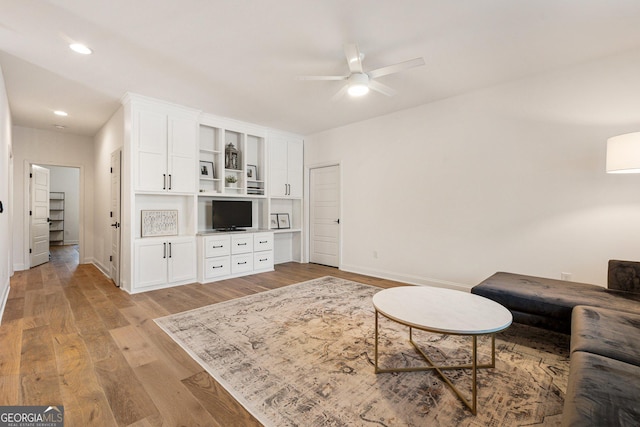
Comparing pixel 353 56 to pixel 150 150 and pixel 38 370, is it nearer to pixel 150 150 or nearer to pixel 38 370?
pixel 150 150

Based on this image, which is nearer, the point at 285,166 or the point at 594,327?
the point at 594,327

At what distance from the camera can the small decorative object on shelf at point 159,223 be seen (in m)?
4.19

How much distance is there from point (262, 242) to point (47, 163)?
4.55 metres

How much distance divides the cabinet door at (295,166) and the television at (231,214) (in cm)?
105

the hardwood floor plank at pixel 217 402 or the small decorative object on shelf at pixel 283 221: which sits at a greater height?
the small decorative object on shelf at pixel 283 221

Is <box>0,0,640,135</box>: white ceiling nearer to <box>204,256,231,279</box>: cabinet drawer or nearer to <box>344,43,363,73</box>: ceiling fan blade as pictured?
<box>344,43,363,73</box>: ceiling fan blade

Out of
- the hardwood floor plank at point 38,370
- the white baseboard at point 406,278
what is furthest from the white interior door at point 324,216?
the hardwood floor plank at point 38,370

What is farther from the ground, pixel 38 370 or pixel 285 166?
pixel 285 166

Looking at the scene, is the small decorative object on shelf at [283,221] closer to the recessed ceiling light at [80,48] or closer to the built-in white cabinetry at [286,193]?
the built-in white cabinetry at [286,193]

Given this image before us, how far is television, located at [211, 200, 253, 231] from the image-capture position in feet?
15.9

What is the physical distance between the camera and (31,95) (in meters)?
3.83

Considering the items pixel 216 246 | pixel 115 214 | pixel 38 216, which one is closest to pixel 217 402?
pixel 216 246

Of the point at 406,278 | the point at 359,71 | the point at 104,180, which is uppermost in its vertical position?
the point at 359,71

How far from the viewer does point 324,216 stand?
5.87m
